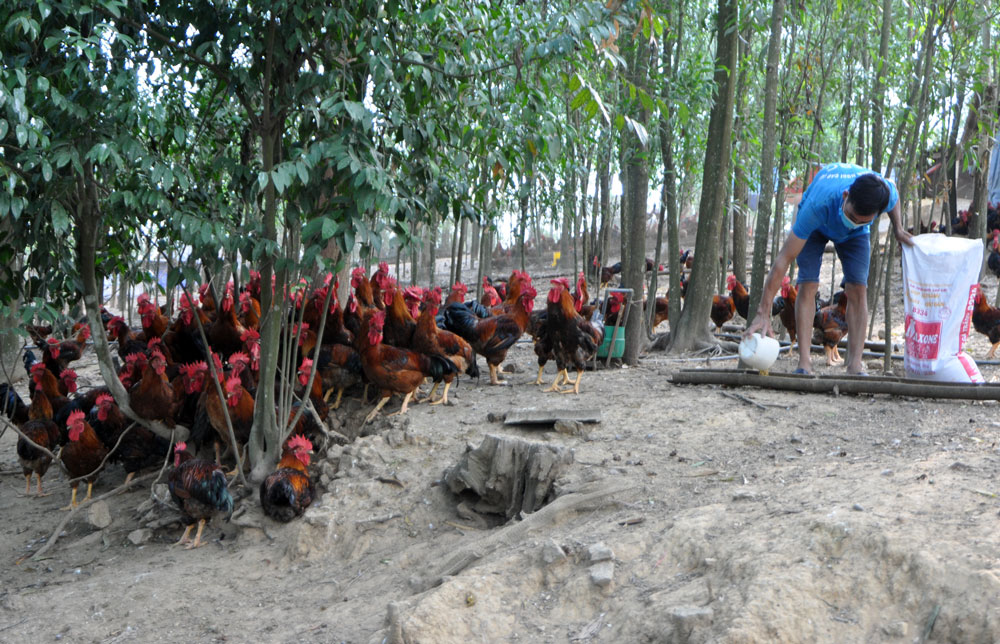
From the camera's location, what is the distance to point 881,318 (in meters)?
11.6

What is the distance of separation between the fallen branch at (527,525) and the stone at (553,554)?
0.37m

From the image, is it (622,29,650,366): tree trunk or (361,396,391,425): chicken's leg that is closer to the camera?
(361,396,391,425): chicken's leg

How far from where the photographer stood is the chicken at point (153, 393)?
6.26m

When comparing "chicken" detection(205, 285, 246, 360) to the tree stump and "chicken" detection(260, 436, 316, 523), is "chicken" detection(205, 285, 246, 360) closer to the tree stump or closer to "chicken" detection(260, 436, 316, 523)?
"chicken" detection(260, 436, 316, 523)

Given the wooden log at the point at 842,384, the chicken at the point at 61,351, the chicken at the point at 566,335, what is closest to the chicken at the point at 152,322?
the chicken at the point at 61,351

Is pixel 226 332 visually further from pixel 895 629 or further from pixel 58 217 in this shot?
pixel 895 629

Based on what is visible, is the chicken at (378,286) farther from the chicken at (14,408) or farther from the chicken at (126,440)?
the chicken at (14,408)

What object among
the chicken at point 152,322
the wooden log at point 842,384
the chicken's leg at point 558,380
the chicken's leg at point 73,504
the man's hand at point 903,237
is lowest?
the chicken's leg at point 73,504

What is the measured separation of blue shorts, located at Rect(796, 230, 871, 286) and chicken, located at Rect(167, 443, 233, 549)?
14.6ft

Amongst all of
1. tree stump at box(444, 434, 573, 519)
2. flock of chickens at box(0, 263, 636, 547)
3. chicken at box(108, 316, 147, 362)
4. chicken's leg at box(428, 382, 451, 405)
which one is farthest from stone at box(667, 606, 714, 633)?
chicken at box(108, 316, 147, 362)

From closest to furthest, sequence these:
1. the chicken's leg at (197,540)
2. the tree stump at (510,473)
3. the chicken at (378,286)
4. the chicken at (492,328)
→ the tree stump at (510,473), the chicken's leg at (197,540), the chicken at (492,328), the chicken at (378,286)

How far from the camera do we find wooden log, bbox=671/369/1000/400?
5.36m

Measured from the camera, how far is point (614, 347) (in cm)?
793

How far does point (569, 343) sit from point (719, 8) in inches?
148
